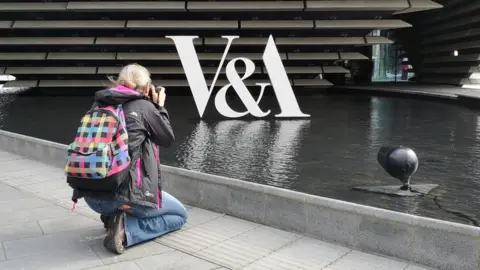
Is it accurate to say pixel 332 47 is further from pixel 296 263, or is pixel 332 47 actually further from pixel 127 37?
pixel 296 263

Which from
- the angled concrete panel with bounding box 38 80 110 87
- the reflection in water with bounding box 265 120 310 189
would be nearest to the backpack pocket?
the reflection in water with bounding box 265 120 310 189

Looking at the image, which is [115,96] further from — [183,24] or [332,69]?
[332,69]

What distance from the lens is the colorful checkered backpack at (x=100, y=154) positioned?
12.6ft

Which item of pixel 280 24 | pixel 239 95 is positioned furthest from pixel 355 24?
pixel 239 95

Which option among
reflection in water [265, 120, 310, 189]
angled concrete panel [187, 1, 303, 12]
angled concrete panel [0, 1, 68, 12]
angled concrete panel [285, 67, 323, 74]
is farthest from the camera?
angled concrete panel [285, 67, 323, 74]

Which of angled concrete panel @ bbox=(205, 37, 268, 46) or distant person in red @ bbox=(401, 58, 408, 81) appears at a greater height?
angled concrete panel @ bbox=(205, 37, 268, 46)

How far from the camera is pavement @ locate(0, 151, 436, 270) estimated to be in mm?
4148

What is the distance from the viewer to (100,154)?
383 cm

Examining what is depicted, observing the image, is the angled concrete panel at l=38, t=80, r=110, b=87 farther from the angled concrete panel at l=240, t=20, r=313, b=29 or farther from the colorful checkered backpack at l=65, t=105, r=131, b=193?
the colorful checkered backpack at l=65, t=105, r=131, b=193

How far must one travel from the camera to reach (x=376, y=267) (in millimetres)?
4031

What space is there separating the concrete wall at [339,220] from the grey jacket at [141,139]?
1.28 meters

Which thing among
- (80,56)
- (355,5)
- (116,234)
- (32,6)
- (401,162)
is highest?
(32,6)

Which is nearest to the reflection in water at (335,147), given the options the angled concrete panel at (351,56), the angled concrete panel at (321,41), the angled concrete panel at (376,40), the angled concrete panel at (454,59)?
the angled concrete panel at (321,41)

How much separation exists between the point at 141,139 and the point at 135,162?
21 cm
